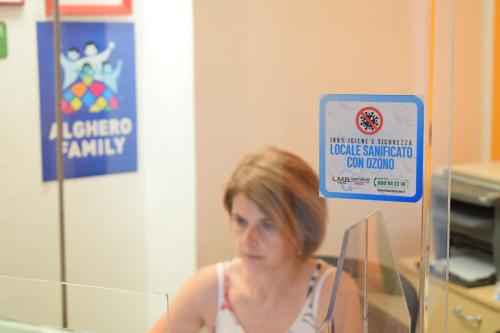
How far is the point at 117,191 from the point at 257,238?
171 mm

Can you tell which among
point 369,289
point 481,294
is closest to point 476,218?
point 481,294

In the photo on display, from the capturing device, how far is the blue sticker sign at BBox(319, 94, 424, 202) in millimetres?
635

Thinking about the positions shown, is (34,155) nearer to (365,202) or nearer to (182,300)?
(182,300)

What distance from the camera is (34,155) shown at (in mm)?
807

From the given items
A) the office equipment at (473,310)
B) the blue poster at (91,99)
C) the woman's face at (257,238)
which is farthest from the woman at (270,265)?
the office equipment at (473,310)

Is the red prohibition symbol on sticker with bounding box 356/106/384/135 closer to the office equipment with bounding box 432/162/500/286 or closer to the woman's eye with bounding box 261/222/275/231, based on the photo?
the woman's eye with bounding box 261/222/275/231

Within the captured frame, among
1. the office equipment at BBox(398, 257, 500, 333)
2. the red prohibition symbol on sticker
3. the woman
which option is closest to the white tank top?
the woman

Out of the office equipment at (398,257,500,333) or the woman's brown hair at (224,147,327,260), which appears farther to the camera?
the office equipment at (398,257,500,333)

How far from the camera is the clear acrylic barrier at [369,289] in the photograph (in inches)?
26.4

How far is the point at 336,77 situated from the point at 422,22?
0.09 meters

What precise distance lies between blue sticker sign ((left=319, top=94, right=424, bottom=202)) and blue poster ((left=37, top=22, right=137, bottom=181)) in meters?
0.21

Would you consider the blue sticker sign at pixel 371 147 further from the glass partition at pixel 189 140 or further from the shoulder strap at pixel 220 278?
the shoulder strap at pixel 220 278

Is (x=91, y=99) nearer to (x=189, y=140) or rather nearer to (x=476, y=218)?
(x=189, y=140)

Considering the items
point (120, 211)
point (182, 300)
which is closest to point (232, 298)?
point (182, 300)
